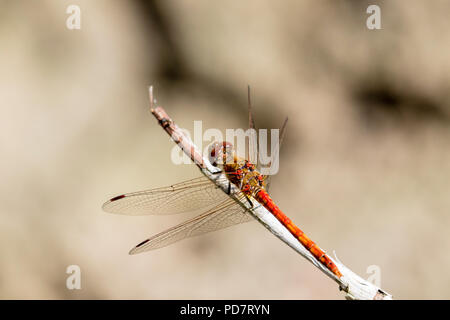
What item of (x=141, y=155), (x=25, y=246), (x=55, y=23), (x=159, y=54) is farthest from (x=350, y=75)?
(x=25, y=246)

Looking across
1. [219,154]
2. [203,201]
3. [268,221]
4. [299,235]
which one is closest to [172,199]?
[203,201]

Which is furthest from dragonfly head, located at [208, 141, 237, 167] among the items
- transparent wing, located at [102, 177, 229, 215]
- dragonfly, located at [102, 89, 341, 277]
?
transparent wing, located at [102, 177, 229, 215]

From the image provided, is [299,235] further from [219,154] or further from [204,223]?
[219,154]

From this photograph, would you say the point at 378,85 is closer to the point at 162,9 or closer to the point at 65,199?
the point at 162,9

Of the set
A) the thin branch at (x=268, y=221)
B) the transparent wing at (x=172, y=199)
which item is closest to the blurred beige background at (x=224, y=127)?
the transparent wing at (x=172, y=199)

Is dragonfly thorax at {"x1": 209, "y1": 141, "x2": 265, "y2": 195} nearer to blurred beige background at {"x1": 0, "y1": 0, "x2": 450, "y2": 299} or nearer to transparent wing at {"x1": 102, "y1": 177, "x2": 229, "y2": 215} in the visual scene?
transparent wing at {"x1": 102, "y1": 177, "x2": 229, "y2": 215}

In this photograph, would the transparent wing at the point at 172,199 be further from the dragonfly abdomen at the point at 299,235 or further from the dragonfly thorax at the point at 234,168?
the dragonfly abdomen at the point at 299,235

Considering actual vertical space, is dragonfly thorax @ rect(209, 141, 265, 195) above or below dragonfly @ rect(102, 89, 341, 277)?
above
